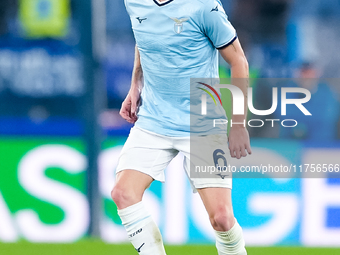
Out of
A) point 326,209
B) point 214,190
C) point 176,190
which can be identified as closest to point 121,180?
point 214,190

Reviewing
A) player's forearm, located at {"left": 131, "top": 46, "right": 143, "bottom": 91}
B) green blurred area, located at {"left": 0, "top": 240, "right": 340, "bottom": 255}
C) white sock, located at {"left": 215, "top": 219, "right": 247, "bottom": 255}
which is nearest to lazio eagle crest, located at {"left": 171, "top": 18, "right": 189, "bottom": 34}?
player's forearm, located at {"left": 131, "top": 46, "right": 143, "bottom": 91}

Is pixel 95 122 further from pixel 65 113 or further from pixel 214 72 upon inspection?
pixel 214 72

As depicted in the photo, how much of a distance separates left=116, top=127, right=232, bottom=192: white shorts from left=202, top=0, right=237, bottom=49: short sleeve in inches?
20.0

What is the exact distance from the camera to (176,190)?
5.02 meters

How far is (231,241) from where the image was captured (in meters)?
3.12

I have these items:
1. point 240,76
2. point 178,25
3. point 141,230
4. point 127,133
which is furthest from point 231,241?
point 127,133

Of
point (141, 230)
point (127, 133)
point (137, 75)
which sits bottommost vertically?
point (127, 133)

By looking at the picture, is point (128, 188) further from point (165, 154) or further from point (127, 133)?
point (127, 133)

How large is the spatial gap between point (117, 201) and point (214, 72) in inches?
32.8

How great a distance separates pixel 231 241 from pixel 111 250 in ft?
5.95

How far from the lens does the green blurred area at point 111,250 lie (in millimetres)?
4629

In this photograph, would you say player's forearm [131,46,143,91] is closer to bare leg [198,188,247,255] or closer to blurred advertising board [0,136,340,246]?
bare leg [198,188,247,255]

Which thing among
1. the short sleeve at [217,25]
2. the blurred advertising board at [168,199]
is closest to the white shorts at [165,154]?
the short sleeve at [217,25]

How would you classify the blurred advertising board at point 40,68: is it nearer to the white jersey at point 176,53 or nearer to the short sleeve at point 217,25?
the white jersey at point 176,53
